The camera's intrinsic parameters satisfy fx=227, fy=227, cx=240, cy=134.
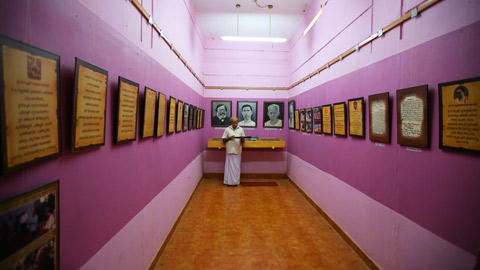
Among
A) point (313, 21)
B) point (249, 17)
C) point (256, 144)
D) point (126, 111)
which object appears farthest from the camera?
point (256, 144)

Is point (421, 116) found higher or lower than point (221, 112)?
lower

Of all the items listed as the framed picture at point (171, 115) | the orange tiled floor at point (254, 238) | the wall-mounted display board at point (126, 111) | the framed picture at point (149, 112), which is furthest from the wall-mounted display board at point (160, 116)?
the orange tiled floor at point (254, 238)

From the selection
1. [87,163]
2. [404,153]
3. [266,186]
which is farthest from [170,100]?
[266,186]

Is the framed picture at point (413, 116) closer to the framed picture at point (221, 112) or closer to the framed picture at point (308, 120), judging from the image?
the framed picture at point (308, 120)

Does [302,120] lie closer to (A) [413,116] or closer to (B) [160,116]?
(A) [413,116]

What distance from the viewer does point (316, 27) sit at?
16.9ft

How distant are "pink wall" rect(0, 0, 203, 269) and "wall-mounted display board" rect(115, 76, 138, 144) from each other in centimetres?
6

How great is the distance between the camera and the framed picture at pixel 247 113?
25.6 feet

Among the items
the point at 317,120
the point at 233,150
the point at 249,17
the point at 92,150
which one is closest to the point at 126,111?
the point at 92,150

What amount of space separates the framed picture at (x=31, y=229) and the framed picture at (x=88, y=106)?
32 centimetres

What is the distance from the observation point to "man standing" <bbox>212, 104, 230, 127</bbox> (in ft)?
25.5

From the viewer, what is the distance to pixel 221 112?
25.5 feet

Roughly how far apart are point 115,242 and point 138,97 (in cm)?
136

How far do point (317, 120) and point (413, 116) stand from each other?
8.75 feet
